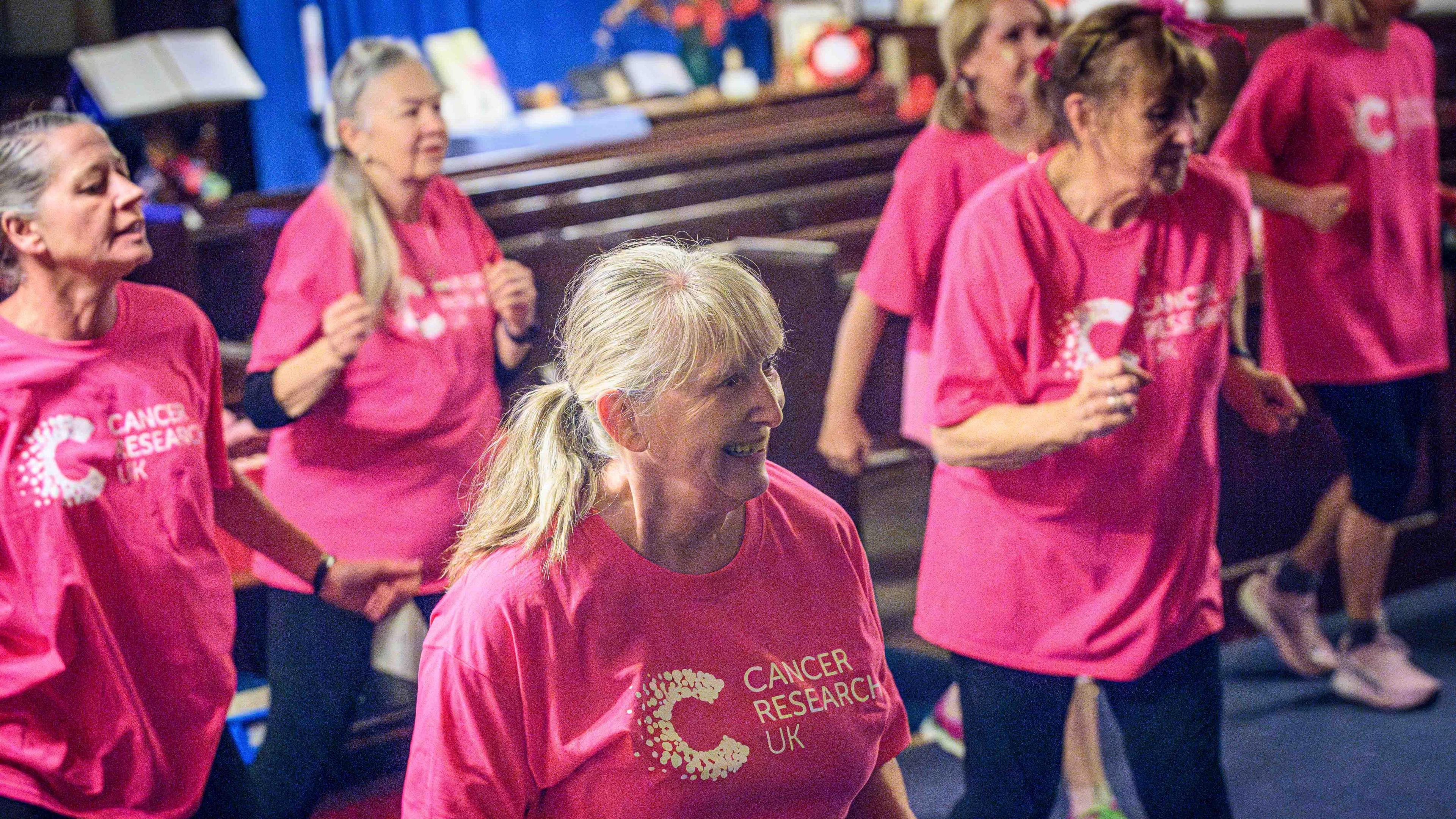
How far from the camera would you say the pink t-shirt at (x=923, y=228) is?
242 cm

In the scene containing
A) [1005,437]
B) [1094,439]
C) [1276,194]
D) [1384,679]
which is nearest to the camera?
[1005,437]

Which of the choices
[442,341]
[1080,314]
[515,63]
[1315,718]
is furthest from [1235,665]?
[515,63]

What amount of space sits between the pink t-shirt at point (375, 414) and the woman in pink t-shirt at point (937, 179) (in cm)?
66

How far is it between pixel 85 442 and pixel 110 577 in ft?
0.55

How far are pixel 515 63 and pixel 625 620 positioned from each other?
817cm

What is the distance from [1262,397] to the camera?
216 centimetres

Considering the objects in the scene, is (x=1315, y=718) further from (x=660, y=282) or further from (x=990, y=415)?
(x=660, y=282)

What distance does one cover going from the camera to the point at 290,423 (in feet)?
7.63

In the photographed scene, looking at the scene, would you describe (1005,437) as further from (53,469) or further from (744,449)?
(53,469)

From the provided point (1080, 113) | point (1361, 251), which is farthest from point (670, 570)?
point (1361, 251)

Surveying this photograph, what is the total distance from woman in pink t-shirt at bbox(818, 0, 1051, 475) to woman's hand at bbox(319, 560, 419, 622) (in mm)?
857

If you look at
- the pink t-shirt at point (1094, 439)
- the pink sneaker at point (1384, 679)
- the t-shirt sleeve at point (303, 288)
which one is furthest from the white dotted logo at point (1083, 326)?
the pink sneaker at point (1384, 679)

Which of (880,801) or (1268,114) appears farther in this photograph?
(1268,114)

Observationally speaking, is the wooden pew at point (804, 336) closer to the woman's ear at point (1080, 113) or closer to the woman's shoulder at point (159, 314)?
the woman's ear at point (1080, 113)
